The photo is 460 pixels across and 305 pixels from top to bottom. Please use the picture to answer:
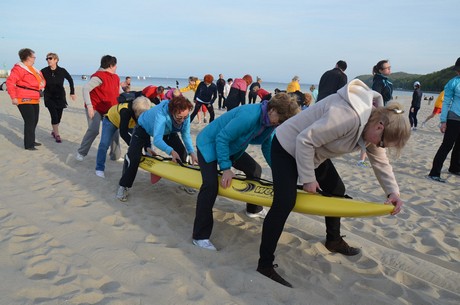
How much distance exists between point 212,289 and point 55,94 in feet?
21.5

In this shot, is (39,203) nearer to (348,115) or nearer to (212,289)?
(212,289)

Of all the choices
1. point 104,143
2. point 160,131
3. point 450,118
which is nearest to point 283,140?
point 160,131

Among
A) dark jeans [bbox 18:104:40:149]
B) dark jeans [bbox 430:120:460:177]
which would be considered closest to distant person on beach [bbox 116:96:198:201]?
dark jeans [bbox 18:104:40:149]

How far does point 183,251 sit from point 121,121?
8.62 ft

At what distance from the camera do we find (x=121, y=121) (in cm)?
511

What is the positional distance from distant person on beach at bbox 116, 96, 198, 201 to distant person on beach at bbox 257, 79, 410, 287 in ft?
5.35

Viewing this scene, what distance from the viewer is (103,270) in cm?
280

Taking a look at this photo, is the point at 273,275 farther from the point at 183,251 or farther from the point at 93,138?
the point at 93,138

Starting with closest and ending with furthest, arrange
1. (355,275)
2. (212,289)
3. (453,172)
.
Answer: (212,289) < (355,275) < (453,172)

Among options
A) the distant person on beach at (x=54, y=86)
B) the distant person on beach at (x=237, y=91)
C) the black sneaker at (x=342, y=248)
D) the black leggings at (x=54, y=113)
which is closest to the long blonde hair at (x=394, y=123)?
the black sneaker at (x=342, y=248)

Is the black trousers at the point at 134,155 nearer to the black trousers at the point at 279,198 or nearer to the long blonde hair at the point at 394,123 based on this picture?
the black trousers at the point at 279,198

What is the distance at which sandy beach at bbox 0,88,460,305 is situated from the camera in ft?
8.51

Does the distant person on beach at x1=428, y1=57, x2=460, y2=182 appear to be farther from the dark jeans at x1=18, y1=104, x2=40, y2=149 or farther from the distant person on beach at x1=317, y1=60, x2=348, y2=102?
the dark jeans at x1=18, y1=104, x2=40, y2=149

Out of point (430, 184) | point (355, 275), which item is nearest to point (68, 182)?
point (355, 275)
